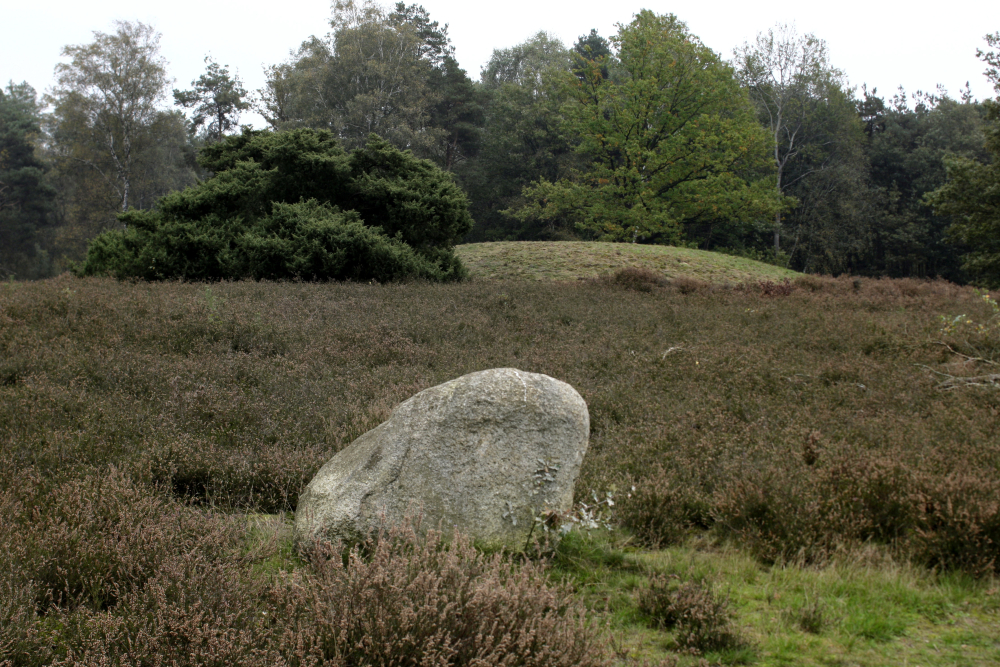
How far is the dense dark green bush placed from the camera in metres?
14.6

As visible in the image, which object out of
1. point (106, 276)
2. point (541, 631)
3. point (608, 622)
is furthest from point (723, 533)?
point (106, 276)

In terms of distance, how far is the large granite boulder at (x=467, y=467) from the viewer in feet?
11.4

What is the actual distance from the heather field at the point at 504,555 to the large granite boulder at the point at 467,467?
250mm

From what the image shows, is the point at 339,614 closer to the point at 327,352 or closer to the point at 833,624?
the point at 833,624

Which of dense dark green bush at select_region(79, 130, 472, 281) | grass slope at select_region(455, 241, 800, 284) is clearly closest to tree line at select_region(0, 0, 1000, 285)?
grass slope at select_region(455, 241, 800, 284)

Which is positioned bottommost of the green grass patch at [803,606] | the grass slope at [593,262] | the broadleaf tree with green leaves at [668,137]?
the green grass patch at [803,606]

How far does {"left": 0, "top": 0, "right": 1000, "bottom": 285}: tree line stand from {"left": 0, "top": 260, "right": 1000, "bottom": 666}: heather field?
26164mm

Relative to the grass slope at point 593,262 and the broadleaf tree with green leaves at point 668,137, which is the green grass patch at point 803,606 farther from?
the broadleaf tree with green leaves at point 668,137

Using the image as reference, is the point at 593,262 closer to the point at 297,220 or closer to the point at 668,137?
the point at 297,220

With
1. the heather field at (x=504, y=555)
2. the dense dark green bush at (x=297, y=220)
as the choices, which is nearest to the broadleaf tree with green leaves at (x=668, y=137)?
the dense dark green bush at (x=297, y=220)

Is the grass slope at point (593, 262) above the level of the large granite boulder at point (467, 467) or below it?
above

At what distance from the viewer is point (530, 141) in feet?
144

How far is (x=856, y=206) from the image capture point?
130ft

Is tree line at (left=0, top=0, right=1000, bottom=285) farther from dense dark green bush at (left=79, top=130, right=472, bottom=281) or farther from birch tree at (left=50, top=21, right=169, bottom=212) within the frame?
dense dark green bush at (left=79, top=130, right=472, bottom=281)
